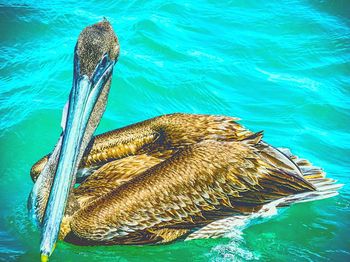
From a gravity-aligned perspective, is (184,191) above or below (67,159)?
below

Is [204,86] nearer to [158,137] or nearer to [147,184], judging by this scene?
[158,137]

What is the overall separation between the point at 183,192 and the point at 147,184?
29 centimetres

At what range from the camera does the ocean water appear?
477 centimetres

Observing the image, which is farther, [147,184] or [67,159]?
[147,184]

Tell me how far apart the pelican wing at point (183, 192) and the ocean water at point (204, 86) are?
332 mm

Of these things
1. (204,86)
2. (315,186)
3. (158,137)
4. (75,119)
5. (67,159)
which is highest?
(75,119)

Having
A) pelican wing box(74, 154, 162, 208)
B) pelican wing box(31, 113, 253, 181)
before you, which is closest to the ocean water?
pelican wing box(74, 154, 162, 208)

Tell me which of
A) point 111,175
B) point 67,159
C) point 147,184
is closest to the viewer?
point 67,159

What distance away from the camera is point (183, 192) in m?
4.27

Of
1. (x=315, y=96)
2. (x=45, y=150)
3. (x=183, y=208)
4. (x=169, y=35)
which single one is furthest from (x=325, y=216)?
(x=169, y=35)

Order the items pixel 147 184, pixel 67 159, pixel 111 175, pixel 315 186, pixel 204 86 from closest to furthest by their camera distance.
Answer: pixel 67 159, pixel 147 184, pixel 111 175, pixel 315 186, pixel 204 86

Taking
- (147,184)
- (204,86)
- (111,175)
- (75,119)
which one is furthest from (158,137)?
(204,86)

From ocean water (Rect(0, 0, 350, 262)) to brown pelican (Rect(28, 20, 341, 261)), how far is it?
1.02 ft

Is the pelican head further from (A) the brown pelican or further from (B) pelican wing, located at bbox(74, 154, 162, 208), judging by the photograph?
(B) pelican wing, located at bbox(74, 154, 162, 208)
